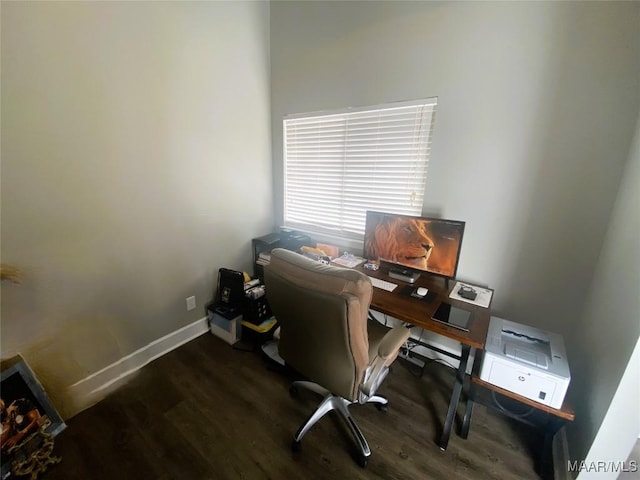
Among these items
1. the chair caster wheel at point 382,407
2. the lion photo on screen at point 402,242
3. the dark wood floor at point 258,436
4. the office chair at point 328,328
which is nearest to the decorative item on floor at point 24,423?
the dark wood floor at point 258,436

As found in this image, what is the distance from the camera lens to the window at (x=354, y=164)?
6.01ft

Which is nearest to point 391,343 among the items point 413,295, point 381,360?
point 381,360

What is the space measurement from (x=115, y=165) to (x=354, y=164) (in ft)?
5.55

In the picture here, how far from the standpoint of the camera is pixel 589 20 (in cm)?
123

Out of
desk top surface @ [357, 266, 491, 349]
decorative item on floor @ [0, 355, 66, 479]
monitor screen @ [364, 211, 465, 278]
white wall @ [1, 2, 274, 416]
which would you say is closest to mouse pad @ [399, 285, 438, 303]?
desk top surface @ [357, 266, 491, 349]

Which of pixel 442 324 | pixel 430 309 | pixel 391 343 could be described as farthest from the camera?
pixel 430 309

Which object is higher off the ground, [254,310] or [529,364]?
[529,364]

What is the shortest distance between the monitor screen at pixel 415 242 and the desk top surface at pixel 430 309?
0.13 meters

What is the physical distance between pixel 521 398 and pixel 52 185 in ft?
8.78

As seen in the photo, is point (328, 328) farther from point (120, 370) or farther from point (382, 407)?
point (120, 370)

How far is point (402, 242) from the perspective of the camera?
5.77 ft

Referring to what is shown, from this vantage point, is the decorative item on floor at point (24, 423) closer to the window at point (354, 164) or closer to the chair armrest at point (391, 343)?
the chair armrest at point (391, 343)

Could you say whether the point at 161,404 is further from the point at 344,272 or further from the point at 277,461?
the point at 344,272

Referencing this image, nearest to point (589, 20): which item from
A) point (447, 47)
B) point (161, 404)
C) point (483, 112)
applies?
point (483, 112)
